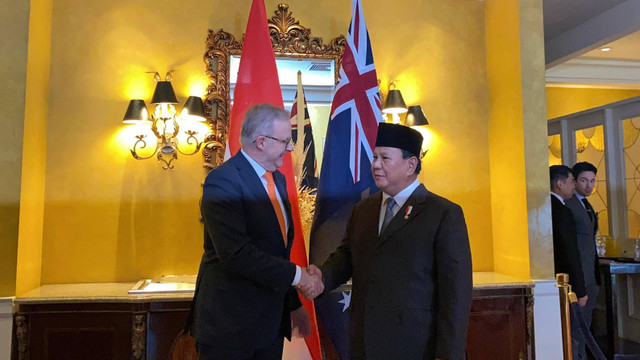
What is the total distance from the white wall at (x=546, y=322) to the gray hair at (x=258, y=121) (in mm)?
2043

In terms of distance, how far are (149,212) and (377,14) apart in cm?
204

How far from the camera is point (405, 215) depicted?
1758 mm

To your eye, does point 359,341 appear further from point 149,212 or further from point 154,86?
point 154,86

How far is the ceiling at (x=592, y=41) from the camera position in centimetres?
394

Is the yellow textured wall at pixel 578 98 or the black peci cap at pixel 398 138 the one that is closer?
the black peci cap at pixel 398 138

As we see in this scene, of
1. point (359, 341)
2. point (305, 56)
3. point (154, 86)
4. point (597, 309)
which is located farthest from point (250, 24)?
point (597, 309)

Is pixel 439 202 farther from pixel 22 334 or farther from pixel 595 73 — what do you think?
pixel 595 73

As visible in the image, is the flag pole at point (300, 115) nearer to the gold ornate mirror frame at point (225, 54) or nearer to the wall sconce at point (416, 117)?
the gold ornate mirror frame at point (225, 54)

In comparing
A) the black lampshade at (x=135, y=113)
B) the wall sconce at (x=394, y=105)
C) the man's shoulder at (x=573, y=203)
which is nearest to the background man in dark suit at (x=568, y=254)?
the man's shoulder at (x=573, y=203)

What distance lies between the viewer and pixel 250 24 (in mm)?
2770

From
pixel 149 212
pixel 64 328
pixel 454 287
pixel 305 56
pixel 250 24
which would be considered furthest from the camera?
pixel 305 56

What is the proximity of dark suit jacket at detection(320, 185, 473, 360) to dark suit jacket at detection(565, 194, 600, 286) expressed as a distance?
2238 mm

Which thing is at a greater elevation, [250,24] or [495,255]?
[250,24]

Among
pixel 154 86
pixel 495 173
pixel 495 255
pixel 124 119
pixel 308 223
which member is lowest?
pixel 495 255
